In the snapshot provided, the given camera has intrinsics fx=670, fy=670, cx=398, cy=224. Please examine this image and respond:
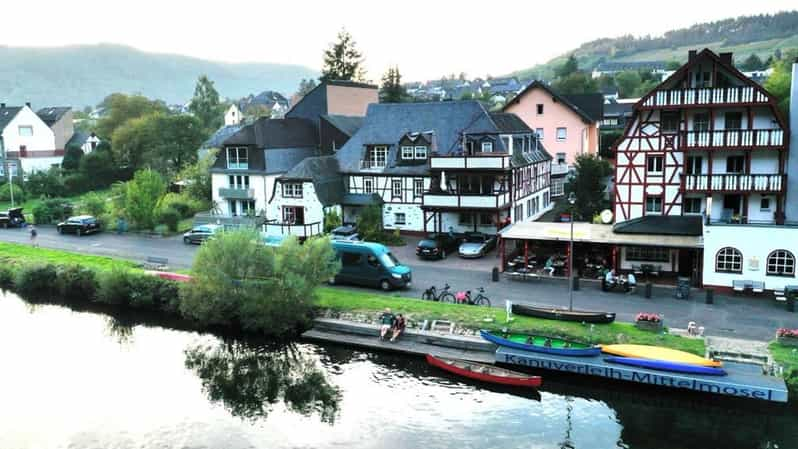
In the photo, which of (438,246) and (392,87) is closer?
(438,246)

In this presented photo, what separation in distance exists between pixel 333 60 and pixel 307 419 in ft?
246

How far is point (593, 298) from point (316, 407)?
46.1 ft

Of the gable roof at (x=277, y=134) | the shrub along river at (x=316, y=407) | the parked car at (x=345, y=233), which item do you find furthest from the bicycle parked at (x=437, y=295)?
the gable roof at (x=277, y=134)

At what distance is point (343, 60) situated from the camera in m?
90.6

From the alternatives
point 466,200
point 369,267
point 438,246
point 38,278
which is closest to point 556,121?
point 466,200

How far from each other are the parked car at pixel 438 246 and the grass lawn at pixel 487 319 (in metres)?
7.14

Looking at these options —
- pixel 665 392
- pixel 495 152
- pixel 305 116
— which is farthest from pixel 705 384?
pixel 305 116

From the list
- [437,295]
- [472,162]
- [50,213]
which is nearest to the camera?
[437,295]

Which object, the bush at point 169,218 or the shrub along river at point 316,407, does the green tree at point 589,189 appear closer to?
the shrub along river at point 316,407

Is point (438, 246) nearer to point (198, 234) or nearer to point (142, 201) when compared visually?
point (198, 234)

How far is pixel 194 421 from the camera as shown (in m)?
21.5

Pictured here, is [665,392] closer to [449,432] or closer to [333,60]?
[449,432]

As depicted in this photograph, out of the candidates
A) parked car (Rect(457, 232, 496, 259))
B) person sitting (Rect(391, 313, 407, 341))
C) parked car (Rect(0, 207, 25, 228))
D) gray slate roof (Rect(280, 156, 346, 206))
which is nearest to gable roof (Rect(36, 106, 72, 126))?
parked car (Rect(0, 207, 25, 228))

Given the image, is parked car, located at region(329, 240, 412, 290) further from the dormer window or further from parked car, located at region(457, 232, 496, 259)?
the dormer window
